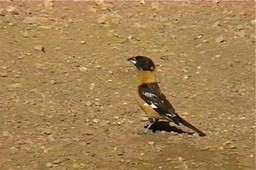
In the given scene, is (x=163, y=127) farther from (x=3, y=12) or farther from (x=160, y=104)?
(x=3, y=12)

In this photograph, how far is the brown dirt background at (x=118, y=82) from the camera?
6.29 meters

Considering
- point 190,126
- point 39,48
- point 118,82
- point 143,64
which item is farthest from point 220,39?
point 190,126

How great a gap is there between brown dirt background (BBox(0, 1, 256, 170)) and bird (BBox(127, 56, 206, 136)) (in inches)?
6.1

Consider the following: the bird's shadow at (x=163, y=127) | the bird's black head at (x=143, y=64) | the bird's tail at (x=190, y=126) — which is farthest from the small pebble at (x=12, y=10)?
the bird's tail at (x=190, y=126)

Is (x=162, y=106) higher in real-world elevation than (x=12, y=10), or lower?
lower

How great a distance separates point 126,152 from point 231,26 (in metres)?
3.44

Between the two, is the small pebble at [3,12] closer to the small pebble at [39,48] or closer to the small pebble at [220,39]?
the small pebble at [39,48]

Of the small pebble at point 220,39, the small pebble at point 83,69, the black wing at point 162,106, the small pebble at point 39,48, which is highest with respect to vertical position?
the small pebble at point 39,48

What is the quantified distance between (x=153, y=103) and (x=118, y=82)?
1.18m

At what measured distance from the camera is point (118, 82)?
25.2 ft

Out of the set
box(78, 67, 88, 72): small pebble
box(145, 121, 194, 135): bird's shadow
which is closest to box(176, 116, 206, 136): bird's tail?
box(145, 121, 194, 135): bird's shadow

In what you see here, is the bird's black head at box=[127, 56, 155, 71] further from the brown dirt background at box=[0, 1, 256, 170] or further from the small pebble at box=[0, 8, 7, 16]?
the small pebble at box=[0, 8, 7, 16]

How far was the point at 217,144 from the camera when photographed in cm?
654

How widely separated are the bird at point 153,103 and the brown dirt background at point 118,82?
0.15 metres
